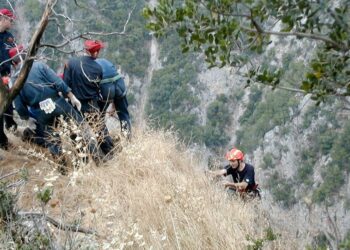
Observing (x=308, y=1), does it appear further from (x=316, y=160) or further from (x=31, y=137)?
(x=316, y=160)

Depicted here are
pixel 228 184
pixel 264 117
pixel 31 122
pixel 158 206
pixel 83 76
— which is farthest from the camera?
pixel 264 117

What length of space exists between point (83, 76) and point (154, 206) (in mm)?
2531

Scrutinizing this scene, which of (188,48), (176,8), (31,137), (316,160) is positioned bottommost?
(316,160)

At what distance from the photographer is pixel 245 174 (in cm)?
764

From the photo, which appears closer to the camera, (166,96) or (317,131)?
(317,131)

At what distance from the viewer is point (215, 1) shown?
8.77ft

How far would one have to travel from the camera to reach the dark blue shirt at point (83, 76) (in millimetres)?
6938

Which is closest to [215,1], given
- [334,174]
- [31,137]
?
[31,137]

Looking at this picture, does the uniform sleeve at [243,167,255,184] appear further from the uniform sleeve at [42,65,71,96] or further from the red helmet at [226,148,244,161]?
the uniform sleeve at [42,65,71,96]

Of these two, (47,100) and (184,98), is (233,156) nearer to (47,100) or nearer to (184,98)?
(47,100)

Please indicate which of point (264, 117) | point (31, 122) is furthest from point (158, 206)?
point (264, 117)

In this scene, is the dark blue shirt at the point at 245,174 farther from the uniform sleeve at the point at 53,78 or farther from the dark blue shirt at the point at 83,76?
the uniform sleeve at the point at 53,78

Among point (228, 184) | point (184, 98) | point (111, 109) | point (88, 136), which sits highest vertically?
point (88, 136)

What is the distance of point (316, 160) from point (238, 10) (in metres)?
62.2
